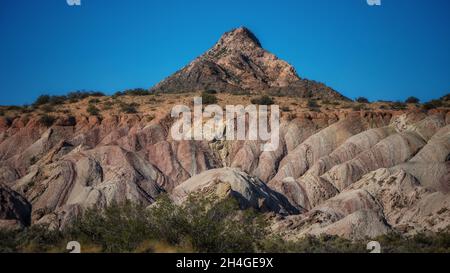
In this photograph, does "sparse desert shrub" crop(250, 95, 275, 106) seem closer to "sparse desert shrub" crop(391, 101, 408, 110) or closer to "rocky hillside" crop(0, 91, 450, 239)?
"rocky hillside" crop(0, 91, 450, 239)

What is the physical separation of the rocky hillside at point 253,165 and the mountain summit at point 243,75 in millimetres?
7451

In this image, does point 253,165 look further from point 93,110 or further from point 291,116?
point 93,110

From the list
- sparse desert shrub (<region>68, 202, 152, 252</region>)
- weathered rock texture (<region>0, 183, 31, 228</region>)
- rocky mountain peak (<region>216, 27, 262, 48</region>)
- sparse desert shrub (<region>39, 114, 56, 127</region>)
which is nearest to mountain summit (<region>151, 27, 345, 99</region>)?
rocky mountain peak (<region>216, 27, 262, 48</region>)

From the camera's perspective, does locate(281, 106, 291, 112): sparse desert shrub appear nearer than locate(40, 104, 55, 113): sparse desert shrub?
Yes

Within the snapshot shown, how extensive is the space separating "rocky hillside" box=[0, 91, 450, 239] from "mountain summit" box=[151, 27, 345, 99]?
24.4ft

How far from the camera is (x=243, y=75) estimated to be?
7531 centimetres

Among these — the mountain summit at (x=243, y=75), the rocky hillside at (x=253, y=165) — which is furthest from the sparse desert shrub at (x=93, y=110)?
the mountain summit at (x=243, y=75)

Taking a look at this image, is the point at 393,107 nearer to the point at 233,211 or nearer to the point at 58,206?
the point at 58,206

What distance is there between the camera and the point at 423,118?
52.1m

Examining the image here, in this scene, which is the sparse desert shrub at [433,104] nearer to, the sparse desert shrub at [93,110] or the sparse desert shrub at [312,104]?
the sparse desert shrub at [312,104]

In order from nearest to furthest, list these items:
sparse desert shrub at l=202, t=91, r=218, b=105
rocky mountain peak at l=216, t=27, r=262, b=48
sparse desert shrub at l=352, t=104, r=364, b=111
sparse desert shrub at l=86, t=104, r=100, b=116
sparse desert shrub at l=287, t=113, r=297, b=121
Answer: sparse desert shrub at l=287, t=113, r=297, b=121 < sparse desert shrub at l=352, t=104, r=364, b=111 < sparse desert shrub at l=86, t=104, r=100, b=116 < sparse desert shrub at l=202, t=91, r=218, b=105 < rocky mountain peak at l=216, t=27, r=262, b=48

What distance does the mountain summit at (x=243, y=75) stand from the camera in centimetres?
7119

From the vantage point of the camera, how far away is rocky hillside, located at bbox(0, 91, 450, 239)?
118ft

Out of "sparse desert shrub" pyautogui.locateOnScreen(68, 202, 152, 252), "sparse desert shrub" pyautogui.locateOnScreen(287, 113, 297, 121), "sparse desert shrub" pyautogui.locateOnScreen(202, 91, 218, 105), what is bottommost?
"sparse desert shrub" pyautogui.locateOnScreen(68, 202, 152, 252)
